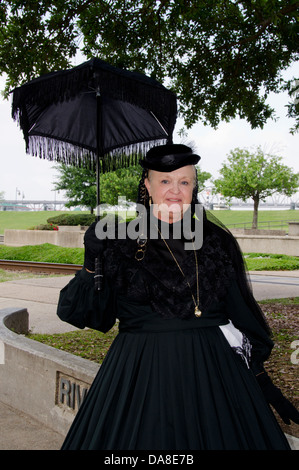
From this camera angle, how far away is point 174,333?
210 centimetres

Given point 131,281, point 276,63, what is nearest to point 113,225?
point 131,281

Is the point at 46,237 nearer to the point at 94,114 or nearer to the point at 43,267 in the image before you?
the point at 43,267

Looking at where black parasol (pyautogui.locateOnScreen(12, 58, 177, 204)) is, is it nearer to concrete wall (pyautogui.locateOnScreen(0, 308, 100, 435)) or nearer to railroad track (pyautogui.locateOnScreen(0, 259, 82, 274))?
concrete wall (pyautogui.locateOnScreen(0, 308, 100, 435))

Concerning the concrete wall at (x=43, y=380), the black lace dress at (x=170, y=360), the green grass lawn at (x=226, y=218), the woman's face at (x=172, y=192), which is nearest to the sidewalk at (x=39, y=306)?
the concrete wall at (x=43, y=380)

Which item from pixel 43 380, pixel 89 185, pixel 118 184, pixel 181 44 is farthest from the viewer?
pixel 89 185

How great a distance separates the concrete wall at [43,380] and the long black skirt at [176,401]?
1.51 metres

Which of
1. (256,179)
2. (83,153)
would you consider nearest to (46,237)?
(256,179)

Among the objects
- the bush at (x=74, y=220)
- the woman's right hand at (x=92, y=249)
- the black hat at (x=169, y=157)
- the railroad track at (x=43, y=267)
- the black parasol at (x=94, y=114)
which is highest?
the black parasol at (x=94, y=114)

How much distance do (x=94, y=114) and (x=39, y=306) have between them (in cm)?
665

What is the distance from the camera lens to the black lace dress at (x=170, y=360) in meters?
1.90

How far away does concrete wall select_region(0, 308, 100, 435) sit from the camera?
Answer: 3654mm

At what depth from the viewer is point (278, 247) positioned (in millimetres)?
21016

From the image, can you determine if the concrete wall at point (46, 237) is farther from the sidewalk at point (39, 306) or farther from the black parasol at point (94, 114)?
the black parasol at point (94, 114)

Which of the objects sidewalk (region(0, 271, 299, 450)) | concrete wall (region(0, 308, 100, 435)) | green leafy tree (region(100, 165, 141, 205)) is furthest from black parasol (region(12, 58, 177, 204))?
green leafy tree (region(100, 165, 141, 205))
